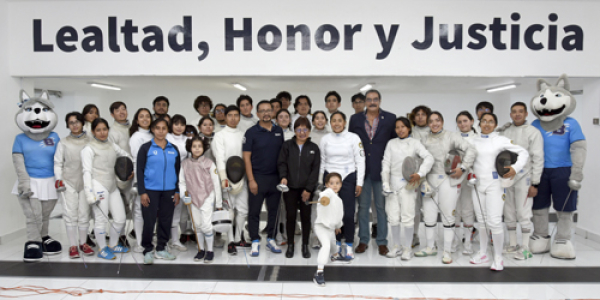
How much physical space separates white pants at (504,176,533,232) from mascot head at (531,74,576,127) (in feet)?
2.30

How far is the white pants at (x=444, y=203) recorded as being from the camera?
367 cm

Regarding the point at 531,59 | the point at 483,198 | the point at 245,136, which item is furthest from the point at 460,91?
the point at 245,136

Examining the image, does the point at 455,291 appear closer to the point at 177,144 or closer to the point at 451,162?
the point at 451,162

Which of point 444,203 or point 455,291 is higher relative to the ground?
point 444,203

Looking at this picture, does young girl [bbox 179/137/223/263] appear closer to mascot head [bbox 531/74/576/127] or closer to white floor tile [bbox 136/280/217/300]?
white floor tile [bbox 136/280/217/300]

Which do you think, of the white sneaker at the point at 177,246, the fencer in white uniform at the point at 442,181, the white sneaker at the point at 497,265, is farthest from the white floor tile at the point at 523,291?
the white sneaker at the point at 177,246

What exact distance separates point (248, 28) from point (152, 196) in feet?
7.39

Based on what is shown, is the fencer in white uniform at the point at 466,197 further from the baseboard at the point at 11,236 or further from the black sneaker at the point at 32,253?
the baseboard at the point at 11,236

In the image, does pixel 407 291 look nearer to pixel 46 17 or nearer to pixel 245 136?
pixel 245 136

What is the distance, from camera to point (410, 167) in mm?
3574

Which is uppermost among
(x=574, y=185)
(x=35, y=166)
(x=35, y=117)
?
(x=35, y=117)

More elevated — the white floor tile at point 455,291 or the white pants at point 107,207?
the white pants at point 107,207

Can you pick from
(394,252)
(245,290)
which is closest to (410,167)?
(394,252)

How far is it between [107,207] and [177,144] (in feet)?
3.06
